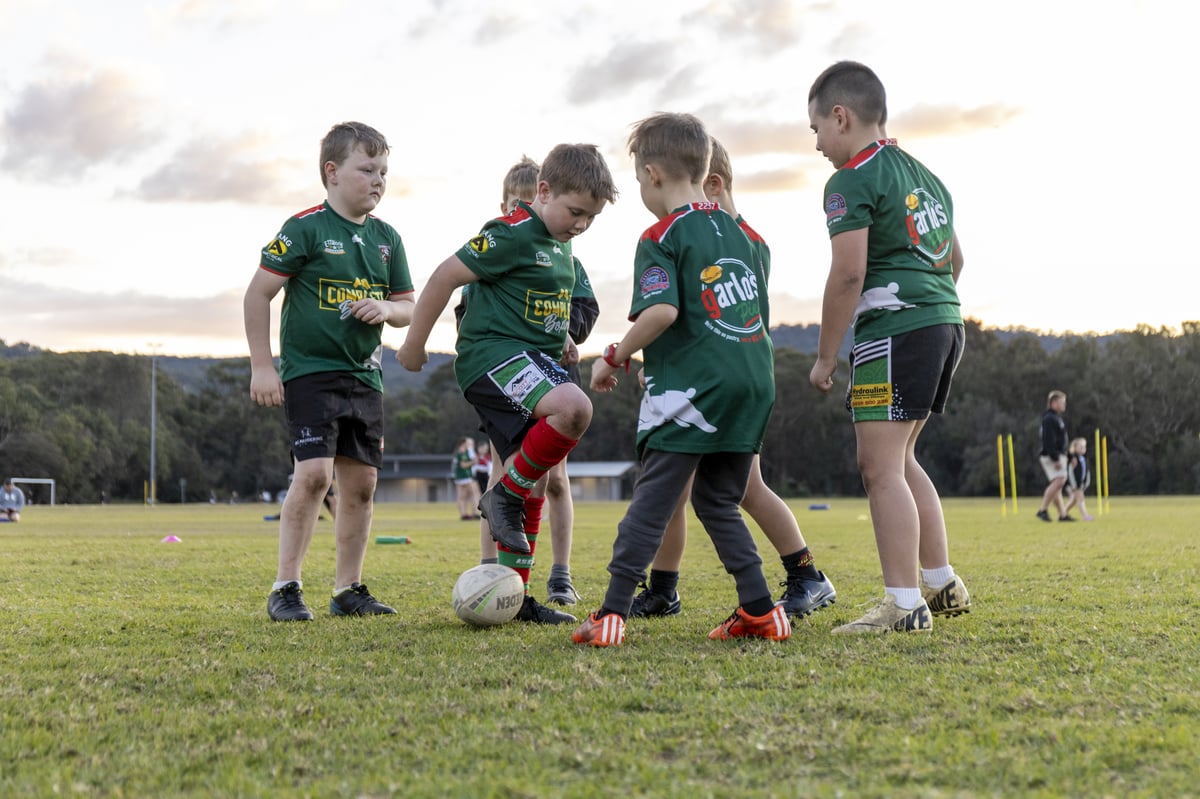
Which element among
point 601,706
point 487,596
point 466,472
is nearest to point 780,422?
point 466,472

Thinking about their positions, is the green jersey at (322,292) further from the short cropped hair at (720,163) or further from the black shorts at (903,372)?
the black shorts at (903,372)

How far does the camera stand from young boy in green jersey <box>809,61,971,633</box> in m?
4.22

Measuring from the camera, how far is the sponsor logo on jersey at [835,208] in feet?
13.9

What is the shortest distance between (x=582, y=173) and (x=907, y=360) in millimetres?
1544

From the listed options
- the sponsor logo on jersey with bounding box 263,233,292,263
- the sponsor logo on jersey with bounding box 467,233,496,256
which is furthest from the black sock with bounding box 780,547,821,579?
the sponsor logo on jersey with bounding box 263,233,292,263

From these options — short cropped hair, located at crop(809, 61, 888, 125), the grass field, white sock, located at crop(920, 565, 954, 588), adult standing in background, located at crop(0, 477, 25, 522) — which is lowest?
adult standing in background, located at crop(0, 477, 25, 522)

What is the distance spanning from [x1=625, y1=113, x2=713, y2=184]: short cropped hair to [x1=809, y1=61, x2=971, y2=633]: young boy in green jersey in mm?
562

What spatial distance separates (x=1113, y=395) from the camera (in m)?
71.8

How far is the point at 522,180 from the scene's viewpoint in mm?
5617

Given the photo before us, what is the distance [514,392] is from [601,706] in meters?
2.04

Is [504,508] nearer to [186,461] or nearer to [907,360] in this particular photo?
[907,360]

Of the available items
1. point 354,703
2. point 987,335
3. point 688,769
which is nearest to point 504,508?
point 354,703

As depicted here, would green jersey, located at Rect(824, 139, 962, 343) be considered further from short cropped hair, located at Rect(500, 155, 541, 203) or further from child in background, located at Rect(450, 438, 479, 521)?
child in background, located at Rect(450, 438, 479, 521)

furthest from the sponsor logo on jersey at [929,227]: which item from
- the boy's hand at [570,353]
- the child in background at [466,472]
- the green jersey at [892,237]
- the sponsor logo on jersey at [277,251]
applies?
the child in background at [466,472]
